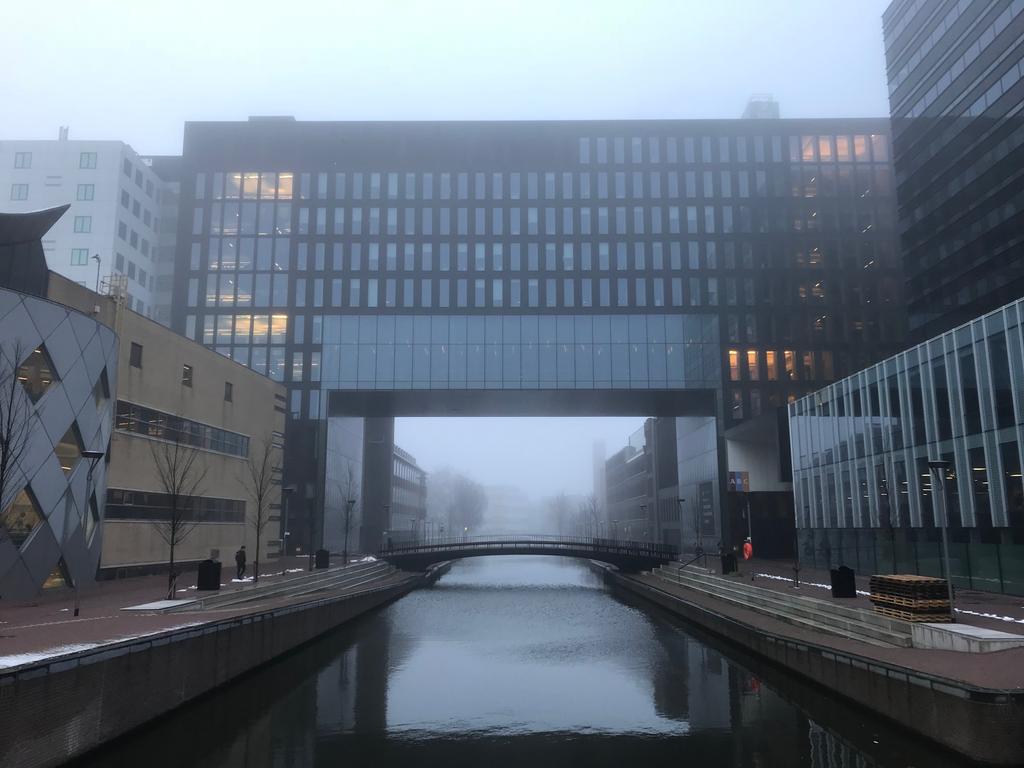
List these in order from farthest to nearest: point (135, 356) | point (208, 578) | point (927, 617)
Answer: point (135, 356), point (208, 578), point (927, 617)

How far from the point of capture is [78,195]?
8838cm

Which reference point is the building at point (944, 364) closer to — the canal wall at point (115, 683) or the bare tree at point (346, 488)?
the canal wall at point (115, 683)

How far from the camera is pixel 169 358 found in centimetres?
4147

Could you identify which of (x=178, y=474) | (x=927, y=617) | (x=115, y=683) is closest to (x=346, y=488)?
(x=178, y=474)

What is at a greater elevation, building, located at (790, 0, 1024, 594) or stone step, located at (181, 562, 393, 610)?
building, located at (790, 0, 1024, 594)

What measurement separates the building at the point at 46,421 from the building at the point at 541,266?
1427 inches

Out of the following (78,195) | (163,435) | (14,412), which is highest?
(78,195)

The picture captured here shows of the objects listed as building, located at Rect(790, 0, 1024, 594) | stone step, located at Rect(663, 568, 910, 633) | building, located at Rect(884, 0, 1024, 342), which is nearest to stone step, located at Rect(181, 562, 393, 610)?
stone step, located at Rect(663, 568, 910, 633)

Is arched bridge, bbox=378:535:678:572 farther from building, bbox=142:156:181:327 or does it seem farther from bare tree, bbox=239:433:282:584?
building, bbox=142:156:181:327

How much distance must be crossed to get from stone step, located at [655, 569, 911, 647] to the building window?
29.5 metres

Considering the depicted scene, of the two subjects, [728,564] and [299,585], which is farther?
[728,564]

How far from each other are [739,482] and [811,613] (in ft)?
137

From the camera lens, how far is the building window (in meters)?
38.0

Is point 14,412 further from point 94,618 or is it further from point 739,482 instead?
point 739,482
